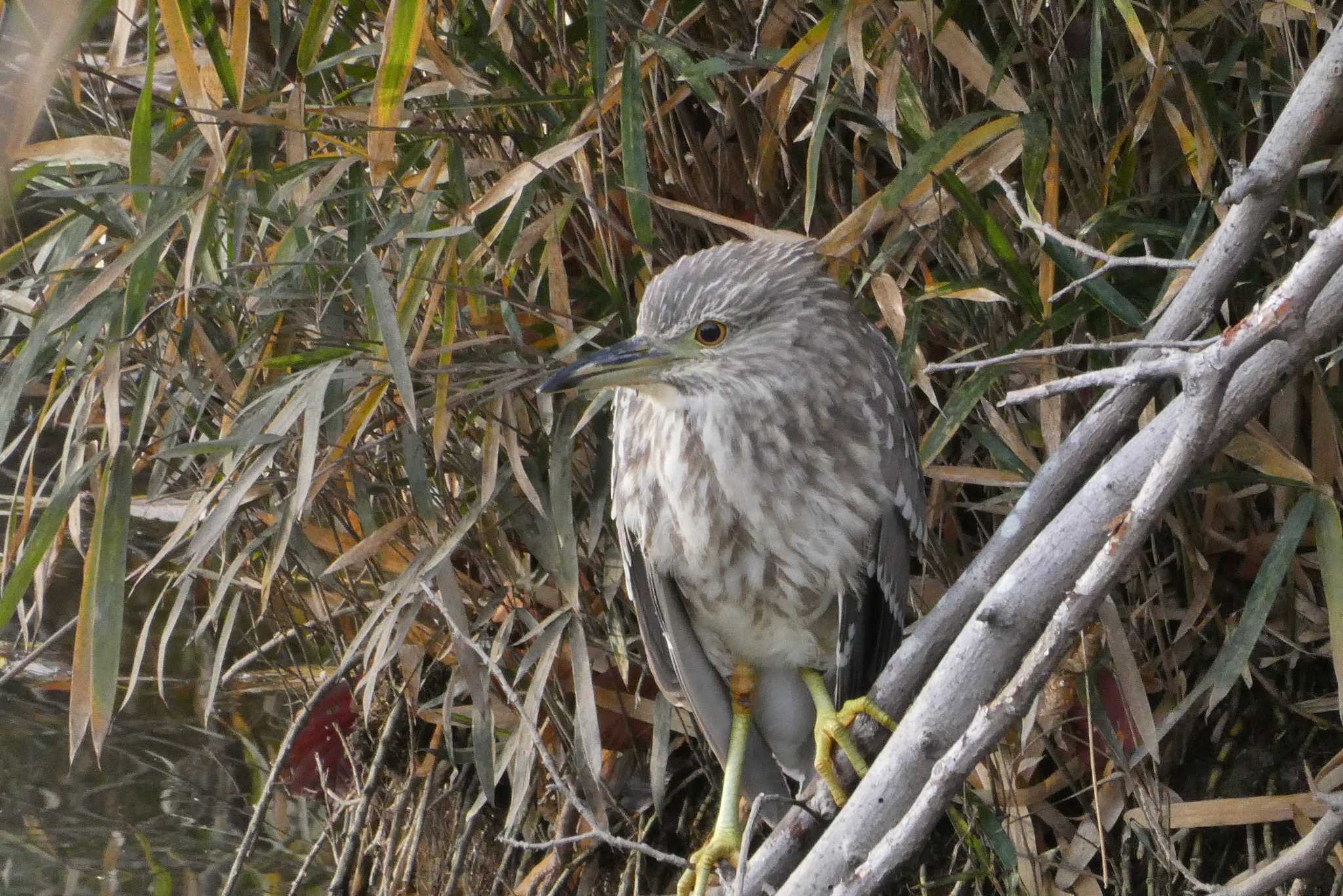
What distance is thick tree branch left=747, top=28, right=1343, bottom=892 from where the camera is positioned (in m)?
1.37

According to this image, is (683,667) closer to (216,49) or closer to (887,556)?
(887,556)

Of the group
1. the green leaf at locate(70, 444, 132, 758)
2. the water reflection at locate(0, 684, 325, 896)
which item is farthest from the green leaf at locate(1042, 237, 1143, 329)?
the water reflection at locate(0, 684, 325, 896)

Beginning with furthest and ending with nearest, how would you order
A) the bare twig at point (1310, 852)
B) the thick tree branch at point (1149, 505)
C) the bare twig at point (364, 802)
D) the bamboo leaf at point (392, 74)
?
the bare twig at point (364, 802) < the bamboo leaf at point (392, 74) < the bare twig at point (1310, 852) < the thick tree branch at point (1149, 505)

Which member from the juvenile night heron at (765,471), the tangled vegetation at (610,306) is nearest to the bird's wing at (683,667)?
the juvenile night heron at (765,471)

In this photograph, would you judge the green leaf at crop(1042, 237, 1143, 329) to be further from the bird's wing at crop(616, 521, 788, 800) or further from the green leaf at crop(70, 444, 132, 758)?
the green leaf at crop(70, 444, 132, 758)

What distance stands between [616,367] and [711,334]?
0.17 metres

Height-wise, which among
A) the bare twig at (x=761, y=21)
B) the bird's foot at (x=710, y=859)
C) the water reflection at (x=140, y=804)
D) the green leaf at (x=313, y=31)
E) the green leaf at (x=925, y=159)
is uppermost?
the green leaf at (x=313, y=31)

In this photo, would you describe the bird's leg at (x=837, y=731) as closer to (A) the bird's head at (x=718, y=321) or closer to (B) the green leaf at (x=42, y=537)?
(A) the bird's head at (x=718, y=321)

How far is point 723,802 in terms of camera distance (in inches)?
80.4

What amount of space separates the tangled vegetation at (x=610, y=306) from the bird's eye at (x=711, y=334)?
0.18m

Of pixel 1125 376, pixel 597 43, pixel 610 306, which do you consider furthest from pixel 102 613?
pixel 1125 376

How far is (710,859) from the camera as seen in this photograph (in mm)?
1977

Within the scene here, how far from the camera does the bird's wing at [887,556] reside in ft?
6.40

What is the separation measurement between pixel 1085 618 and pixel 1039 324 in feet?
2.71
